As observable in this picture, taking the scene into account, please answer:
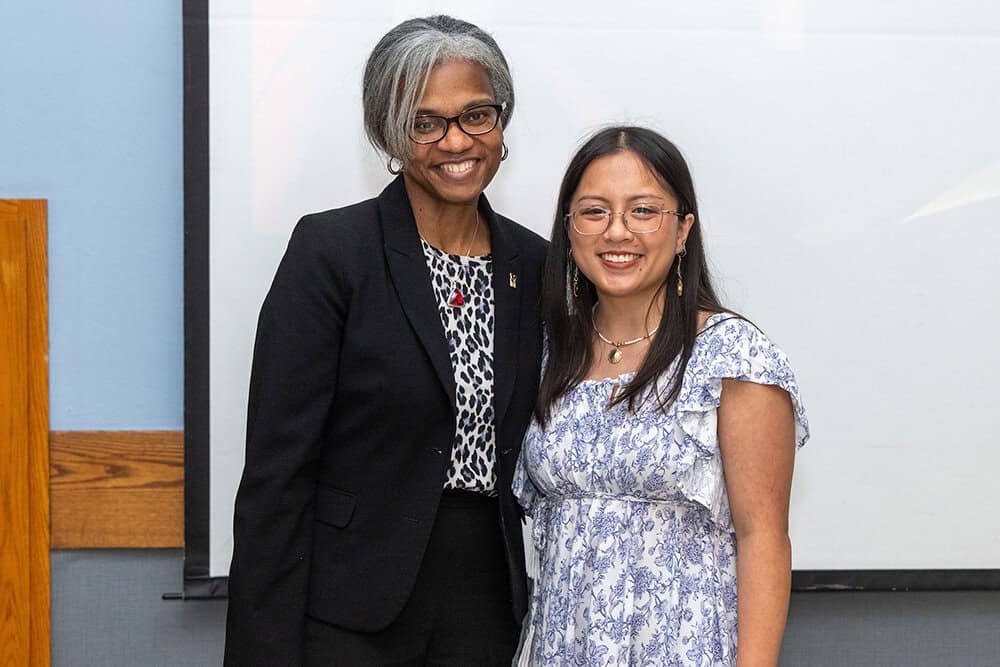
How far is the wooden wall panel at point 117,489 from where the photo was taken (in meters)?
2.18

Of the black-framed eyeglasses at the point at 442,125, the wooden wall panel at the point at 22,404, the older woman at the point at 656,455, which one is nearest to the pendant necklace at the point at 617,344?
the older woman at the point at 656,455

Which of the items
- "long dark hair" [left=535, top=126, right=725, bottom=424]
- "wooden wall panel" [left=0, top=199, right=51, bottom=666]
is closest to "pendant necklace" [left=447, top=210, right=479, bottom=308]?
"long dark hair" [left=535, top=126, right=725, bottom=424]

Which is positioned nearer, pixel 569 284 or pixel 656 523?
pixel 656 523

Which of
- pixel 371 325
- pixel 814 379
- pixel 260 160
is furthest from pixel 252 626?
pixel 814 379

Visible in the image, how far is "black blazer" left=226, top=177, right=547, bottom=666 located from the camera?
4.95 feet

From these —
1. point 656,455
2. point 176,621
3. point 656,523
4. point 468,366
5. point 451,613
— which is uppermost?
point 468,366

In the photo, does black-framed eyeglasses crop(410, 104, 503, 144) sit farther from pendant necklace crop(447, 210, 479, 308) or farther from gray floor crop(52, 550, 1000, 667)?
gray floor crop(52, 550, 1000, 667)

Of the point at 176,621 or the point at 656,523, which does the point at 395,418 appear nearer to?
the point at 656,523

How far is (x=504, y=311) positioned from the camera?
1.67 m

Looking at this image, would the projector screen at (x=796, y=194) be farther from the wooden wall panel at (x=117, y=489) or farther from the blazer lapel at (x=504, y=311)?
the blazer lapel at (x=504, y=311)

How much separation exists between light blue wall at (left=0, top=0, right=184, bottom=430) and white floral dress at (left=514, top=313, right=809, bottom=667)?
1.05 meters

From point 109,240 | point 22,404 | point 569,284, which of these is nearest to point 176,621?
point 22,404

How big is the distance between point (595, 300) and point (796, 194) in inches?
29.4

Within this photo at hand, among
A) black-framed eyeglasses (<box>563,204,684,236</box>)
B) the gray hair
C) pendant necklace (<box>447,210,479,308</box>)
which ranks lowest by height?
pendant necklace (<box>447,210,479,308</box>)
